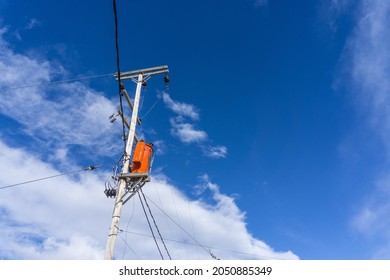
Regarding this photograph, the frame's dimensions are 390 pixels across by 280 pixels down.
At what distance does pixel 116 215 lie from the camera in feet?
27.9

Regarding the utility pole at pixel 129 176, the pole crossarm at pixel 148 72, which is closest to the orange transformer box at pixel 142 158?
the utility pole at pixel 129 176

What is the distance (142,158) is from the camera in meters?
9.66

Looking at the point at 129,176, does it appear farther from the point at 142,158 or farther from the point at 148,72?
the point at 148,72

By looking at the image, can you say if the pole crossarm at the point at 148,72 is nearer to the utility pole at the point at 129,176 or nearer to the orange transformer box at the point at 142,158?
the utility pole at the point at 129,176

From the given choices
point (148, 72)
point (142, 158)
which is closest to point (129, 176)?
point (142, 158)

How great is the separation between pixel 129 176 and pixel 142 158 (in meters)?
0.85

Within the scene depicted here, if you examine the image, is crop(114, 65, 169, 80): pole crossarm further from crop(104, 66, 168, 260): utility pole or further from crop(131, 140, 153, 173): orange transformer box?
crop(131, 140, 153, 173): orange transformer box

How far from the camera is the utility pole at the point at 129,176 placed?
812 cm

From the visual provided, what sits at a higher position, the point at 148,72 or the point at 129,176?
the point at 148,72

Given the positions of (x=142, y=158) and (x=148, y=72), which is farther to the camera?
(x=148, y=72)

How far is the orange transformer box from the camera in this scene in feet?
31.1

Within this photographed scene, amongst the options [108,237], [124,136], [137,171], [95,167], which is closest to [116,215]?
[108,237]
